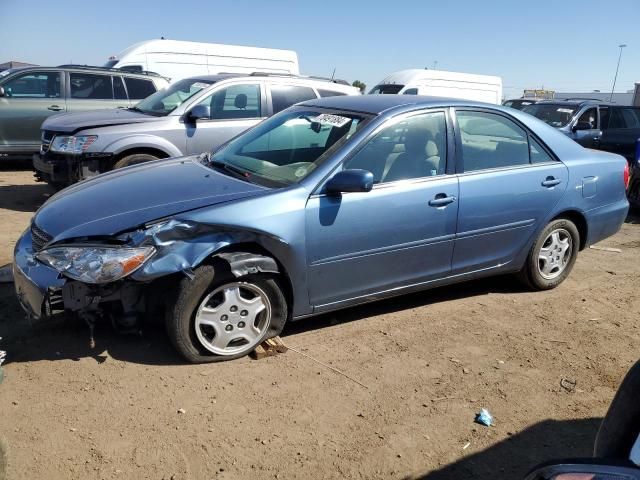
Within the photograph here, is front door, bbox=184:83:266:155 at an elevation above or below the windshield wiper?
above

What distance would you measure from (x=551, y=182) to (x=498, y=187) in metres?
0.62

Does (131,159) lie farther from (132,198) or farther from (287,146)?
(132,198)

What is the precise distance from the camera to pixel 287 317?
12.6 ft

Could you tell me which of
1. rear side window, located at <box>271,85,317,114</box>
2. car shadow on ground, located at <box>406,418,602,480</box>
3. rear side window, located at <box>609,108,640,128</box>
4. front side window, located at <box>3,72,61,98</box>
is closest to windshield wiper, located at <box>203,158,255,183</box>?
car shadow on ground, located at <box>406,418,602,480</box>

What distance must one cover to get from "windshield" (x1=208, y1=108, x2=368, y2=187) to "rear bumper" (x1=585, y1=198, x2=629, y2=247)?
249 cm

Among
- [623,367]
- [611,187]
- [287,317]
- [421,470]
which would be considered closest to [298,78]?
[611,187]

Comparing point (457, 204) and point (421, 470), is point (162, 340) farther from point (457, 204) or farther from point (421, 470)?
point (457, 204)

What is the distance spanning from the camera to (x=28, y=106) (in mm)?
9562

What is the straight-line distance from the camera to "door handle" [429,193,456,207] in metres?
4.11

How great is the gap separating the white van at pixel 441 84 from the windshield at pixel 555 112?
3.83 meters

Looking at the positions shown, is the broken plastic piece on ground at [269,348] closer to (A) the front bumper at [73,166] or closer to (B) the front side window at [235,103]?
(A) the front bumper at [73,166]

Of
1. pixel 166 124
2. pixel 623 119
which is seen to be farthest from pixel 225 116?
pixel 623 119

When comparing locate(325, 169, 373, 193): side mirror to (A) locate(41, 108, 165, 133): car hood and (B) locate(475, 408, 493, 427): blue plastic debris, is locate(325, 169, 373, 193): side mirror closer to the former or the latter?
(B) locate(475, 408, 493, 427): blue plastic debris

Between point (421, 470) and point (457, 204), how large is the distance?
6.81 ft
